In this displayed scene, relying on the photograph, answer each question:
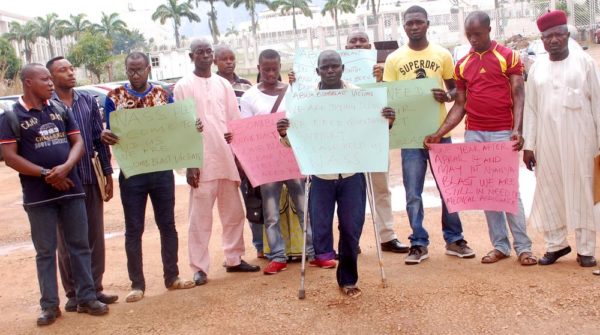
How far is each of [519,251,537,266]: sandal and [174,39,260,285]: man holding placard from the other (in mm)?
2379

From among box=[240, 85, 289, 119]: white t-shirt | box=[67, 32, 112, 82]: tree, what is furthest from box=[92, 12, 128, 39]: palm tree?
box=[240, 85, 289, 119]: white t-shirt

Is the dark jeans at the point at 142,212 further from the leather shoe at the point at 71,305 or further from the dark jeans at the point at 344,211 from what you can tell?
the dark jeans at the point at 344,211

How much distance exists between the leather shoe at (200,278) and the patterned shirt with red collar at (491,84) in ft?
8.31

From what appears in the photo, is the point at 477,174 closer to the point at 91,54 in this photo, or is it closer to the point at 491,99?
the point at 491,99

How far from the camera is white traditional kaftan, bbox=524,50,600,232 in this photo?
532cm

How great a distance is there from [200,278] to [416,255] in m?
1.82

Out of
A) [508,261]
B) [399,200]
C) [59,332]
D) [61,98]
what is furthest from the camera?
[399,200]

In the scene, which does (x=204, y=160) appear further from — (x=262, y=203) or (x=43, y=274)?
(x=43, y=274)

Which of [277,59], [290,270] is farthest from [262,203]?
[277,59]

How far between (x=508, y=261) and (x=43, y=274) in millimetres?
3599

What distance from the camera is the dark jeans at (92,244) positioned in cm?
541

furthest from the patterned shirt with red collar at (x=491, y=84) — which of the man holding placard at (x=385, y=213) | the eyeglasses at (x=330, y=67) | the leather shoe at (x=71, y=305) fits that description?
the leather shoe at (x=71, y=305)

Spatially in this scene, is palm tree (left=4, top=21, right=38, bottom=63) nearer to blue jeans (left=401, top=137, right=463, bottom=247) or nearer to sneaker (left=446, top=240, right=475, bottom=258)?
blue jeans (left=401, top=137, right=463, bottom=247)

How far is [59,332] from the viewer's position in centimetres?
496
